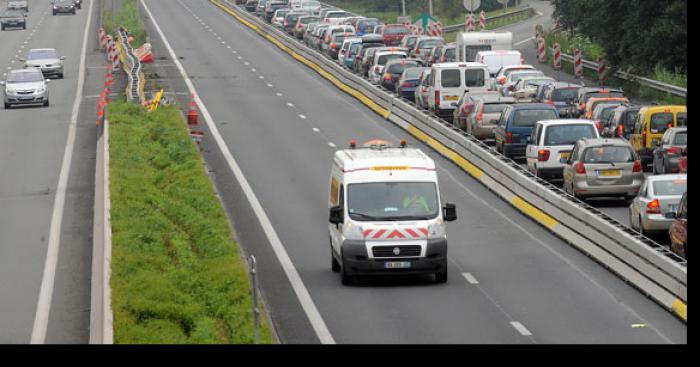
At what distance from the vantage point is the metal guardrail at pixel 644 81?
53372mm

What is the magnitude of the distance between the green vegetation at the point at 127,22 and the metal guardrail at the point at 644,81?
28.2 metres

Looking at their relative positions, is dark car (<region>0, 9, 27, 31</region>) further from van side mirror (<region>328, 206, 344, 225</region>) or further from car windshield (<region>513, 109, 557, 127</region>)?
van side mirror (<region>328, 206, 344, 225</region>)

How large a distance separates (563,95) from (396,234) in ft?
78.8

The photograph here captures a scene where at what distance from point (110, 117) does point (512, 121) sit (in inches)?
570

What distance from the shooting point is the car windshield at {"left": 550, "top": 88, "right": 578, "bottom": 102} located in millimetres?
46625

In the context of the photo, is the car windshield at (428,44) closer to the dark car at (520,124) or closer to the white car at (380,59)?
the white car at (380,59)

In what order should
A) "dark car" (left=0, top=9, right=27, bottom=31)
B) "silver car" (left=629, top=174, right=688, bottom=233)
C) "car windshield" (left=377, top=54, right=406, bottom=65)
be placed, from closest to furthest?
"silver car" (left=629, top=174, right=688, bottom=233)
"car windshield" (left=377, top=54, right=406, bottom=65)
"dark car" (left=0, top=9, right=27, bottom=31)

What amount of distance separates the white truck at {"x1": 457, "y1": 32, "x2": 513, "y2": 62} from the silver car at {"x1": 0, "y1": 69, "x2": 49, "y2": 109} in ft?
56.3

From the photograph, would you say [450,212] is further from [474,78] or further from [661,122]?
[474,78]

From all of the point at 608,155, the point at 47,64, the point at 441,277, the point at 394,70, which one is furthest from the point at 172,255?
the point at 47,64

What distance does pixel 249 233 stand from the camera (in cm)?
2998

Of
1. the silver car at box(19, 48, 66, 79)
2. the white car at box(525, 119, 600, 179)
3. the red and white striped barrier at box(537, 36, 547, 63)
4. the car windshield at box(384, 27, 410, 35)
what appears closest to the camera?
the white car at box(525, 119, 600, 179)

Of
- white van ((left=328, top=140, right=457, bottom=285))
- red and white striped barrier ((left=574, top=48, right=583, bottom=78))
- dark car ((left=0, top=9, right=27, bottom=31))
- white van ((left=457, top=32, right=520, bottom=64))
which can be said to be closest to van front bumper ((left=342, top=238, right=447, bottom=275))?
white van ((left=328, top=140, right=457, bottom=285))

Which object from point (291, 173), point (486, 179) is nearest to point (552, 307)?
point (486, 179)
